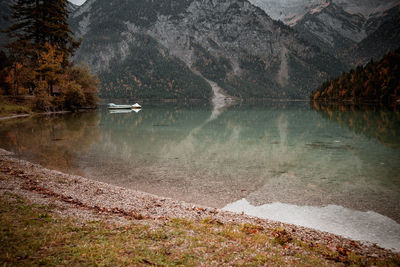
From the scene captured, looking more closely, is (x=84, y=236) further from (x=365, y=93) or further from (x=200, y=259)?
(x=365, y=93)

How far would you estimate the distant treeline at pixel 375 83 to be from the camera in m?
103

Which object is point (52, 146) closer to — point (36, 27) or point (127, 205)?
point (127, 205)

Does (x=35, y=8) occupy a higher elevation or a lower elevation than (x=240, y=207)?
higher

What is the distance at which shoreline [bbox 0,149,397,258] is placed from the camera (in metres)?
8.67

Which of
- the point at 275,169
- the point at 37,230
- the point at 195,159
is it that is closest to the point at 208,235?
the point at 37,230

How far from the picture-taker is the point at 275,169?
62.5 ft

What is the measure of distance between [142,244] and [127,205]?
458 cm

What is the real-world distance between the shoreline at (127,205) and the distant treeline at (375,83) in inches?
4740

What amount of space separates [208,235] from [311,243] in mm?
3317

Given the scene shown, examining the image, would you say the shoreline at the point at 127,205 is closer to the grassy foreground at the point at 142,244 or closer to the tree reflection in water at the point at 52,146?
the grassy foreground at the point at 142,244

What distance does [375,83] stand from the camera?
358 ft

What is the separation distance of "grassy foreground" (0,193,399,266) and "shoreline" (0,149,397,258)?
94 cm

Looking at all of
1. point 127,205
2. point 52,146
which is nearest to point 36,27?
point 52,146

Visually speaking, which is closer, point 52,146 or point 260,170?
point 260,170
